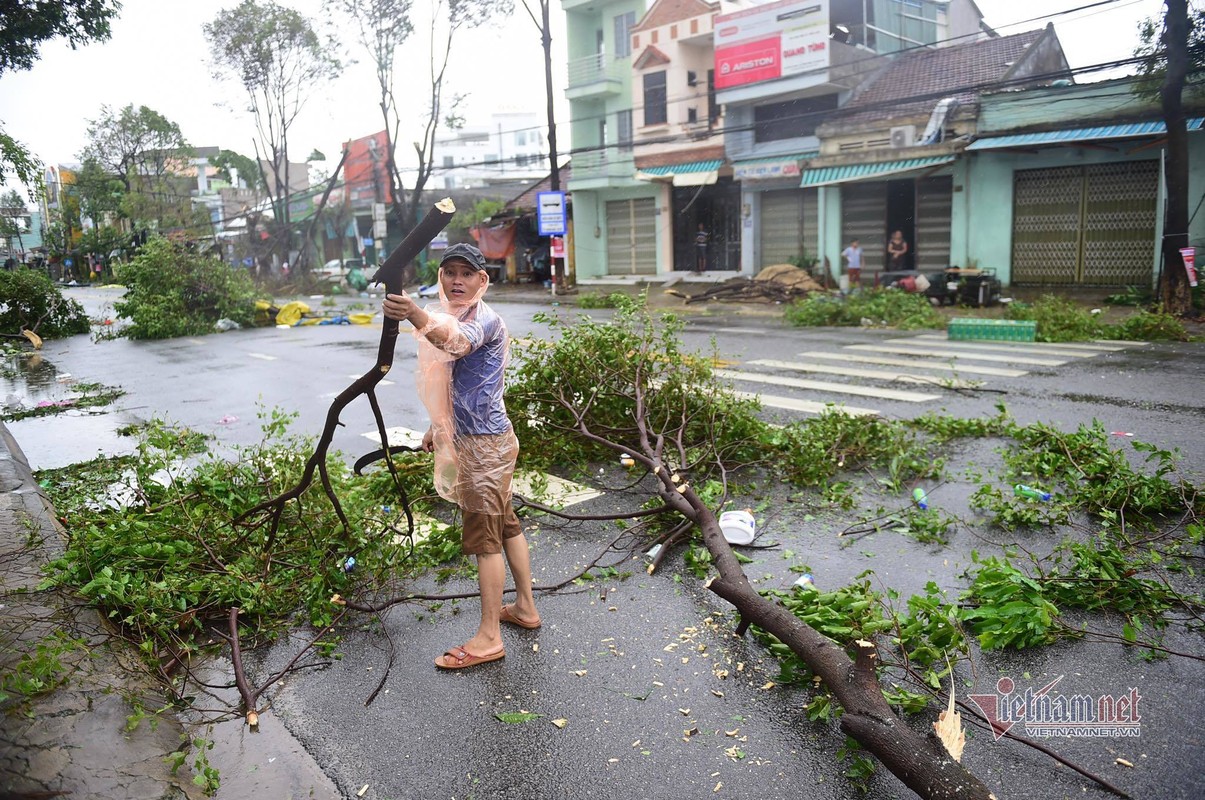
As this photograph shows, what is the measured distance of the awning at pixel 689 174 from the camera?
2692cm

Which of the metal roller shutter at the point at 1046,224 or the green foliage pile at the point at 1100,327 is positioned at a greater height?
the metal roller shutter at the point at 1046,224

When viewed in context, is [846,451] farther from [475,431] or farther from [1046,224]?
[1046,224]

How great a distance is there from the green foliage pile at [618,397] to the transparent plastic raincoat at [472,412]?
2419 millimetres

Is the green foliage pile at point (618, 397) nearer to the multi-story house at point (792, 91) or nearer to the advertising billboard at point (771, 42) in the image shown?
the multi-story house at point (792, 91)

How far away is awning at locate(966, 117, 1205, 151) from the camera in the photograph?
1638cm

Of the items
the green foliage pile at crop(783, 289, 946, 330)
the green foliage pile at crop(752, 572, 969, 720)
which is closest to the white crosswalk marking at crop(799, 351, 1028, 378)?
the green foliage pile at crop(783, 289, 946, 330)

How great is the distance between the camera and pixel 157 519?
4.56 meters

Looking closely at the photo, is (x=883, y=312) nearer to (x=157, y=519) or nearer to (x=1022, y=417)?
(x=1022, y=417)

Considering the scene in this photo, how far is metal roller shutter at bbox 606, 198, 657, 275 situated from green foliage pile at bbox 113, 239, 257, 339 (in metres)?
14.7

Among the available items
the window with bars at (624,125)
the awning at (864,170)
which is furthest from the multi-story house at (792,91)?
the window with bars at (624,125)

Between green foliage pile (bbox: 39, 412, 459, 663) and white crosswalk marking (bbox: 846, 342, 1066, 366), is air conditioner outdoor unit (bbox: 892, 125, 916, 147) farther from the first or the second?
green foliage pile (bbox: 39, 412, 459, 663)

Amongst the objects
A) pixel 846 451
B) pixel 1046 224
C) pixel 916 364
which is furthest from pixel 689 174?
pixel 846 451

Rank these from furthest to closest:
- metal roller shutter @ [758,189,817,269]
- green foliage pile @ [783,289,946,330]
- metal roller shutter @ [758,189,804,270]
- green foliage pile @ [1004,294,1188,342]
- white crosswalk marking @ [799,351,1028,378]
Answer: metal roller shutter @ [758,189,804,270] → metal roller shutter @ [758,189,817,269] → green foliage pile @ [783,289,946,330] → green foliage pile @ [1004,294,1188,342] → white crosswalk marking @ [799,351,1028,378]

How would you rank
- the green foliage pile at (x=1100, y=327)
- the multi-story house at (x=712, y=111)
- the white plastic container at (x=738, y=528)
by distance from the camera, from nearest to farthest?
the white plastic container at (x=738, y=528)
the green foliage pile at (x=1100, y=327)
the multi-story house at (x=712, y=111)
